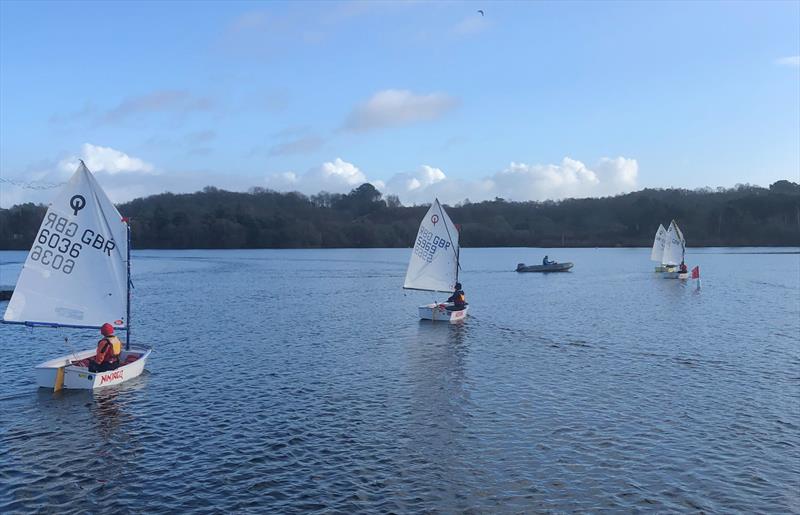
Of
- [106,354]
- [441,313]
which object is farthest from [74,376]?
[441,313]

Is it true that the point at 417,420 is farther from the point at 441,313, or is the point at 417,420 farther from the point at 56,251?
the point at 441,313

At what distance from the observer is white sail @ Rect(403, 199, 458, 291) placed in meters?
47.8

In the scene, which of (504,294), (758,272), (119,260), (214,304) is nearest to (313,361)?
(119,260)

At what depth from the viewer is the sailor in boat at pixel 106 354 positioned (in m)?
26.1

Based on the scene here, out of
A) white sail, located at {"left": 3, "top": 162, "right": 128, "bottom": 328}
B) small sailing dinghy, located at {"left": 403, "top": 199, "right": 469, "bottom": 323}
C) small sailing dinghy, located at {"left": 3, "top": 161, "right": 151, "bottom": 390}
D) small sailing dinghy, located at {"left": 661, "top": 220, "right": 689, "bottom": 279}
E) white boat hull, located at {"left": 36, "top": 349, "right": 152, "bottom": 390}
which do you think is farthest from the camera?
small sailing dinghy, located at {"left": 661, "top": 220, "right": 689, "bottom": 279}

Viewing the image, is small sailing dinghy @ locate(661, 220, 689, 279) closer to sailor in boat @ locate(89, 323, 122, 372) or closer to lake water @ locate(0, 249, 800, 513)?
lake water @ locate(0, 249, 800, 513)

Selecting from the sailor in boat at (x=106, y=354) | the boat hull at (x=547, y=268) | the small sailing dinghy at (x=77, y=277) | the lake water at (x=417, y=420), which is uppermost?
the small sailing dinghy at (x=77, y=277)

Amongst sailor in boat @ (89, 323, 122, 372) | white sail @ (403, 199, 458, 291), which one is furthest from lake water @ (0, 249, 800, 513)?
white sail @ (403, 199, 458, 291)

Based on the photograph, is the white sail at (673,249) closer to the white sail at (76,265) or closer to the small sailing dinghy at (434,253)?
the small sailing dinghy at (434,253)

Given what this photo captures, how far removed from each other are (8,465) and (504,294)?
54428mm

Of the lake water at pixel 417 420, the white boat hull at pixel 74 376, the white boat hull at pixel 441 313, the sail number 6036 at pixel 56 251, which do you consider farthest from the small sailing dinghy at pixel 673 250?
the sail number 6036 at pixel 56 251

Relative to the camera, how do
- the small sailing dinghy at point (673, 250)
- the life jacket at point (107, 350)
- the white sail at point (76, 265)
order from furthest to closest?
the small sailing dinghy at point (673, 250) < the life jacket at point (107, 350) < the white sail at point (76, 265)

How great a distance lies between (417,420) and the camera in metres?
22.7

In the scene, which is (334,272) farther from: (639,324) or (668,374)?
(668,374)
